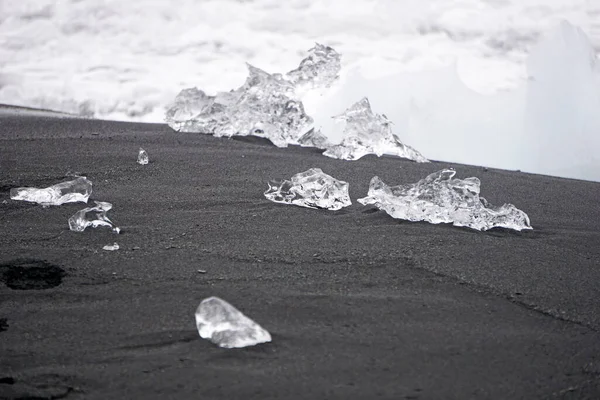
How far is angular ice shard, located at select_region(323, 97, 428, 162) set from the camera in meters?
4.56

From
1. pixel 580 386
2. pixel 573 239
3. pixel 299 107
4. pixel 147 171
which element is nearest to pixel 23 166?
pixel 147 171

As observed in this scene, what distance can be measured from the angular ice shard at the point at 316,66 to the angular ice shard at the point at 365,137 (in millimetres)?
722

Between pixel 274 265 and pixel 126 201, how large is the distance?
3.45 feet

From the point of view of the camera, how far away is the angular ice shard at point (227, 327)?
201cm

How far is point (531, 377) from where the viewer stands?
192 centimetres

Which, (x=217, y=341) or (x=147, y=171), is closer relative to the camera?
(x=217, y=341)

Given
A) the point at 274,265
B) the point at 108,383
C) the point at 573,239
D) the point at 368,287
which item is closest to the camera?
the point at 108,383

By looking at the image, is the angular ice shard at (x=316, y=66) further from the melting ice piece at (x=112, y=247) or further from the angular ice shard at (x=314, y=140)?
the melting ice piece at (x=112, y=247)

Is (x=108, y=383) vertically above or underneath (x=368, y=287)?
underneath

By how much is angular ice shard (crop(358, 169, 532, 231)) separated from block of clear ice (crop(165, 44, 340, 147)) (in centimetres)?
150

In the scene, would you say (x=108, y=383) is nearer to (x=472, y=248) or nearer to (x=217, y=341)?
(x=217, y=341)

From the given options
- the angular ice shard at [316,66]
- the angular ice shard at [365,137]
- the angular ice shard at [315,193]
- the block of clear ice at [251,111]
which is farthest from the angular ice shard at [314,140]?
the angular ice shard at [315,193]

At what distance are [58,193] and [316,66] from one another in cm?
245

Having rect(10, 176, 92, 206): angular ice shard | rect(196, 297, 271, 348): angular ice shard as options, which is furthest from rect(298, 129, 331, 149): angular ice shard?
rect(196, 297, 271, 348): angular ice shard
